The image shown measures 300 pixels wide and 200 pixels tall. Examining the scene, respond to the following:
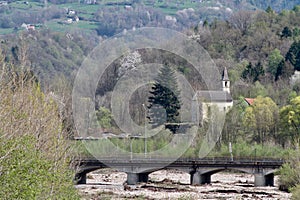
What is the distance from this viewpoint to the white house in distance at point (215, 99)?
104 m

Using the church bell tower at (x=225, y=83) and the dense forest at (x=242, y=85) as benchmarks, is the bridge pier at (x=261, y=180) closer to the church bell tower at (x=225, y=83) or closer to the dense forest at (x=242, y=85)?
the dense forest at (x=242, y=85)

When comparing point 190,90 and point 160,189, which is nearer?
point 160,189

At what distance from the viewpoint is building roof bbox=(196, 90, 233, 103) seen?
111 meters

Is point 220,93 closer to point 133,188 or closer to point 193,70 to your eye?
point 193,70

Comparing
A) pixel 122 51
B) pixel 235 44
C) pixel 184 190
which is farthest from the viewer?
pixel 235 44

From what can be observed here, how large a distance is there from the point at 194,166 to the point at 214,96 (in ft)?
127

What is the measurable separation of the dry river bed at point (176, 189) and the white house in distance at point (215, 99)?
54.2 feet

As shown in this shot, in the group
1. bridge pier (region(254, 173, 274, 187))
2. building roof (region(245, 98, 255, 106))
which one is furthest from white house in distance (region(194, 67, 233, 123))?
bridge pier (region(254, 173, 274, 187))

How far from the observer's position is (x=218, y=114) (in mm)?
100375

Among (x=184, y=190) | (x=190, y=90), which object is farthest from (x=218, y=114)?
(x=184, y=190)

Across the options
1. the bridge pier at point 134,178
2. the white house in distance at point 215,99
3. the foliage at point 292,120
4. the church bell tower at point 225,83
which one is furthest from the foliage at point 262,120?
the church bell tower at point 225,83

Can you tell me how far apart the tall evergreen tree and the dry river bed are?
49.2ft

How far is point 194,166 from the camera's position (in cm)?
7588

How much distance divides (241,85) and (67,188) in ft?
271
